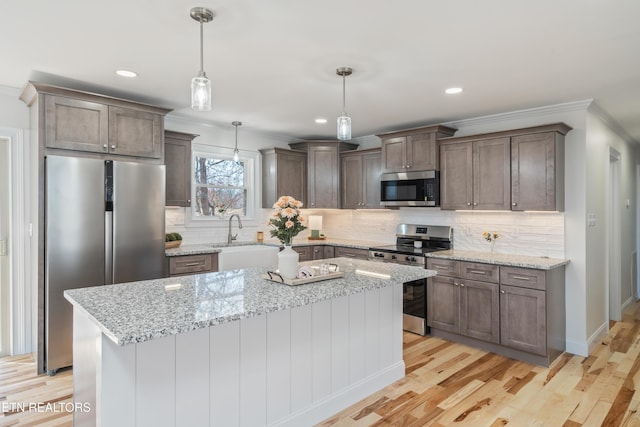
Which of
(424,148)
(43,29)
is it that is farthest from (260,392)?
(424,148)

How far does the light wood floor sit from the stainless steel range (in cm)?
58

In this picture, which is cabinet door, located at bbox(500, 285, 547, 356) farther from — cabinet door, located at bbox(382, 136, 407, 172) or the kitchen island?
cabinet door, located at bbox(382, 136, 407, 172)

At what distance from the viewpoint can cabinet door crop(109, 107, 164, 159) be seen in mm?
3407

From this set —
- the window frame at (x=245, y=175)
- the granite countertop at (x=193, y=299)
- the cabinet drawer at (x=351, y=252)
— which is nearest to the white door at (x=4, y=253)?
the window frame at (x=245, y=175)

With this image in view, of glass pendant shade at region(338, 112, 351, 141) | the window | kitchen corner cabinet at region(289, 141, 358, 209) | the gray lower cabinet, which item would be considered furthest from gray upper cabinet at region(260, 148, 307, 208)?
glass pendant shade at region(338, 112, 351, 141)

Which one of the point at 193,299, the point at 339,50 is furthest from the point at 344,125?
the point at 193,299

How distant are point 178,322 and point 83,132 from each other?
97.0 inches

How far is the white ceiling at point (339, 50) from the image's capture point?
6.69 feet

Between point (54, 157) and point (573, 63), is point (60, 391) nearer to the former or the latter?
point (54, 157)

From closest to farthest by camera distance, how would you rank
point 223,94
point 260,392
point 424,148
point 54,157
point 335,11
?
point 335,11 < point 260,392 < point 54,157 < point 223,94 < point 424,148

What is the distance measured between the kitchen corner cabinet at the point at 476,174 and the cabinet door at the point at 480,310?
84 cm

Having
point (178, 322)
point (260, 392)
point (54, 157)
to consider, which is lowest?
point (260, 392)

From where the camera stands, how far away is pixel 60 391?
288 centimetres

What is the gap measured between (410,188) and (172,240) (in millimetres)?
2759
